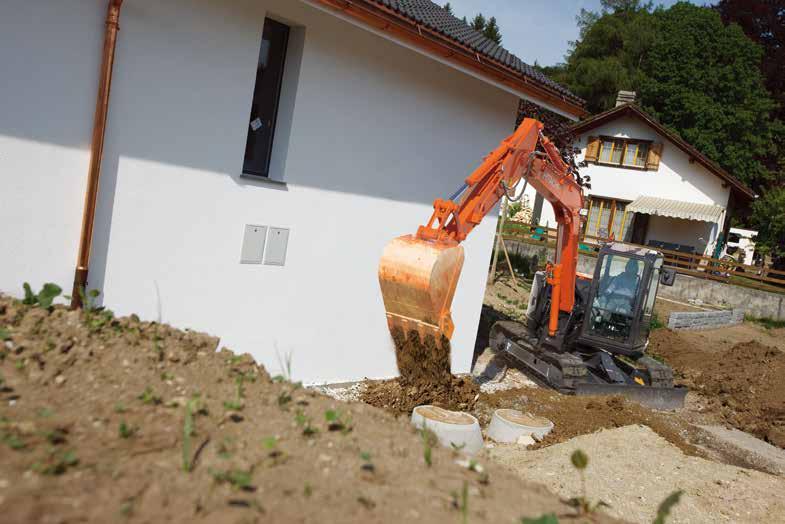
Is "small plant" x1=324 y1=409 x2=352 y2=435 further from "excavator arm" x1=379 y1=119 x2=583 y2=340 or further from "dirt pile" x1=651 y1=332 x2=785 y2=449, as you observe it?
"dirt pile" x1=651 y1=332 x2=785 y2=449

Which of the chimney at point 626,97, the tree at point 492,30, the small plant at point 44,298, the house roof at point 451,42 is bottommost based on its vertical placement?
the small plant at point 44,298

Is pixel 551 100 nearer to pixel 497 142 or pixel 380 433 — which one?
pixel 497 142

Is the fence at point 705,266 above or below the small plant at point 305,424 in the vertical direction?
above

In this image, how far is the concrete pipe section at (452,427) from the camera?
663 centimetres

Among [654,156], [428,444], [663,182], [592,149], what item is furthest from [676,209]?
[428,444]

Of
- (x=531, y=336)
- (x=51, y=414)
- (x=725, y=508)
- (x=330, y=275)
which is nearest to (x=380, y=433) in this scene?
(x=51, y=414)

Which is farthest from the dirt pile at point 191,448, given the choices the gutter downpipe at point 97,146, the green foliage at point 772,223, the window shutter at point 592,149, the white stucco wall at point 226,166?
the window shutter at point 592,149

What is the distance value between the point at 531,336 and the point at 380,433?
8.44 meters

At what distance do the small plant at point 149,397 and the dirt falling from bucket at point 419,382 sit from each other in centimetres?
371

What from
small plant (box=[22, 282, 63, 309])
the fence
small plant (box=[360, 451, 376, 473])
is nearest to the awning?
the fence

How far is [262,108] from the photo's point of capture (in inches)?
314

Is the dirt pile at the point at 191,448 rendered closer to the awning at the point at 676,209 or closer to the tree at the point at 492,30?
the awning at the point at 676,209

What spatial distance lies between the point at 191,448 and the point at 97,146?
396 centimetres

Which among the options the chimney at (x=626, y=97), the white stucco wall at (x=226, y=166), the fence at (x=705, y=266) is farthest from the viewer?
the chimney at (x=626, y=97)
